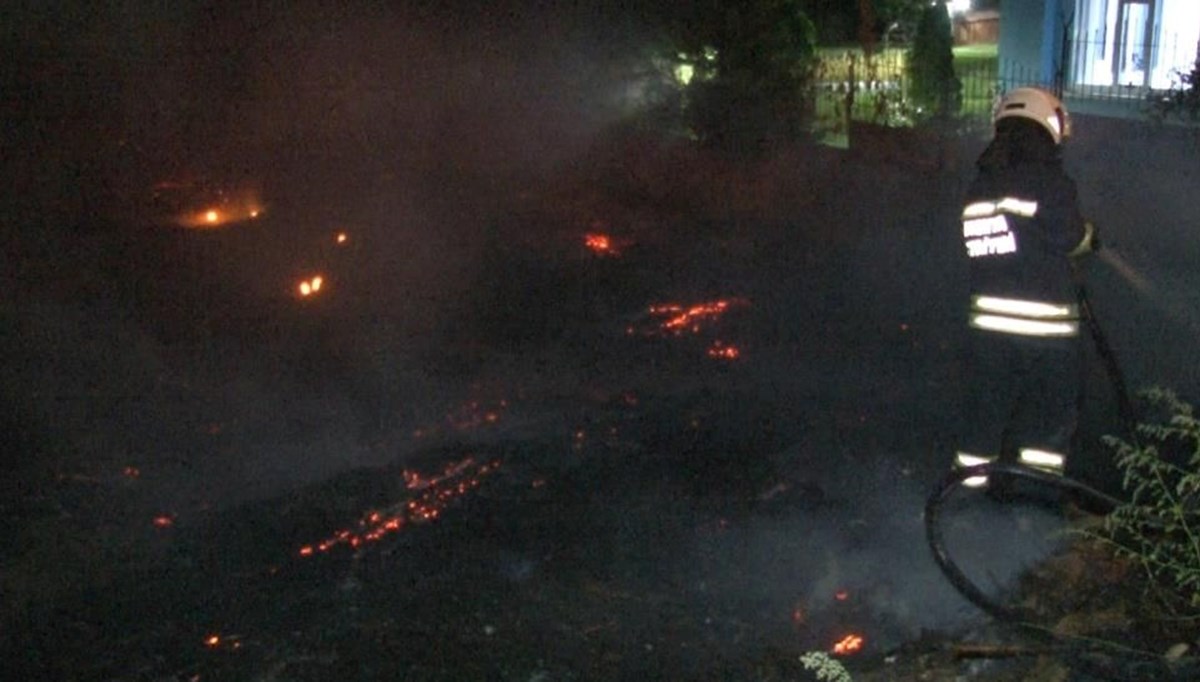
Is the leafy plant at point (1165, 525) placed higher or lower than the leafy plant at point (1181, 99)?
lower

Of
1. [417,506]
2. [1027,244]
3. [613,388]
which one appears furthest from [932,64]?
[417,506]

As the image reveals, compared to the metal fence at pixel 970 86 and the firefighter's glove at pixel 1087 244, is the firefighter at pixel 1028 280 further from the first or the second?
the metal fence at pixel 970 86

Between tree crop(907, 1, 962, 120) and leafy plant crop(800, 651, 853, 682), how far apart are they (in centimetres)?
1127

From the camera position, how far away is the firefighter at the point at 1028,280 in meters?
4.91

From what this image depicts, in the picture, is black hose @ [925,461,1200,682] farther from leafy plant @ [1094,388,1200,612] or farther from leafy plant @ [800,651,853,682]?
leafy plant @ [800,651,853,682]

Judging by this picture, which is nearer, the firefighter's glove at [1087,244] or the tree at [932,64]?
the firefighter's glove at [1087,244]

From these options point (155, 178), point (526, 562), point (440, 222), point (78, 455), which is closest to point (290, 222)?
point (155, 178)

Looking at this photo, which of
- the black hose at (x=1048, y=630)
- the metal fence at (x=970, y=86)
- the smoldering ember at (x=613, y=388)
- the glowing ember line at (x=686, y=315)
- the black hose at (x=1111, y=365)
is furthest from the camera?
the metal fence at (x=970, y=86)

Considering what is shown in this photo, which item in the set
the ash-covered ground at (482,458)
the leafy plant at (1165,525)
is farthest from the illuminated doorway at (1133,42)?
the leafy plant at (1165,525)

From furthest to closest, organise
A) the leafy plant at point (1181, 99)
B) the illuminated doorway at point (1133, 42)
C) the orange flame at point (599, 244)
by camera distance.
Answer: the orange flame at point (599, 244) < the illuminated doorway at point (1133, 42) < the leafy plant at point (1181, 99)

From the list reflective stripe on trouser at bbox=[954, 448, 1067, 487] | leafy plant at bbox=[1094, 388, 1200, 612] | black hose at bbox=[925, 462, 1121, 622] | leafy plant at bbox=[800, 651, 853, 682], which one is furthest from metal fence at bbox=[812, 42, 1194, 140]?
leafy plant at bbox=[800, 651, 853, 682]

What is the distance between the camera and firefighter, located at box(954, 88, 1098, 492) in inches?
193

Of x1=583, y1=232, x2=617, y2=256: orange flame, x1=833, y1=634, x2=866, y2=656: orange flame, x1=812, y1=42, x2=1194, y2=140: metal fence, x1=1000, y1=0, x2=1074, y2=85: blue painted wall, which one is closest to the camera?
x1=833, y1=634, x2=866, y2=656: orange flame

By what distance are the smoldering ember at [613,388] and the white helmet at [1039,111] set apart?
344mm
